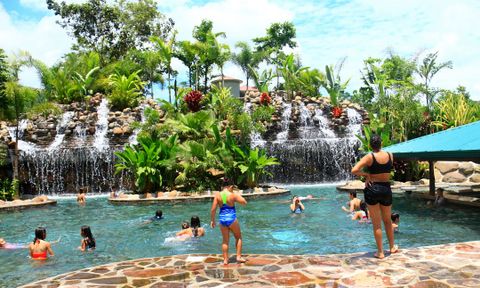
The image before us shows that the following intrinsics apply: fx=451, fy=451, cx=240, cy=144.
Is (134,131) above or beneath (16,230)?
above

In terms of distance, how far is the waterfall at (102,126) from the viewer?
1094 inches

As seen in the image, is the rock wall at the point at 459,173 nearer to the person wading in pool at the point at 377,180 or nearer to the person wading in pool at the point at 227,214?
the person wading in pool at the point at 377,180

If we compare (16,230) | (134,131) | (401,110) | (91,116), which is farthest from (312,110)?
(16,230)

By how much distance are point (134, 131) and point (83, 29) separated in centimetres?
1856

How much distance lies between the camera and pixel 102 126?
2962cm

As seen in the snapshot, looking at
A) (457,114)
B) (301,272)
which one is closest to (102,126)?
(457,114)

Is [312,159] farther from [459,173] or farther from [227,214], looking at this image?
[227,214]

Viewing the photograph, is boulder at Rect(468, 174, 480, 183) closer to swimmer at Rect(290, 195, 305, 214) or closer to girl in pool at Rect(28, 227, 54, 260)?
swimmer at Rect(290, 195, 305, 214)

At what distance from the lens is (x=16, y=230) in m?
13.3

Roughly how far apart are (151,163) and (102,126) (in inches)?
432

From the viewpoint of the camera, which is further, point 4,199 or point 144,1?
point 144,1

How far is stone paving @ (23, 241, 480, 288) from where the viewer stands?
5.99 meters

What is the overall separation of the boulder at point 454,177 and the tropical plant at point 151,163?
13.9 meters

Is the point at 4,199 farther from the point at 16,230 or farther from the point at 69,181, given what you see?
the point at 16,230
